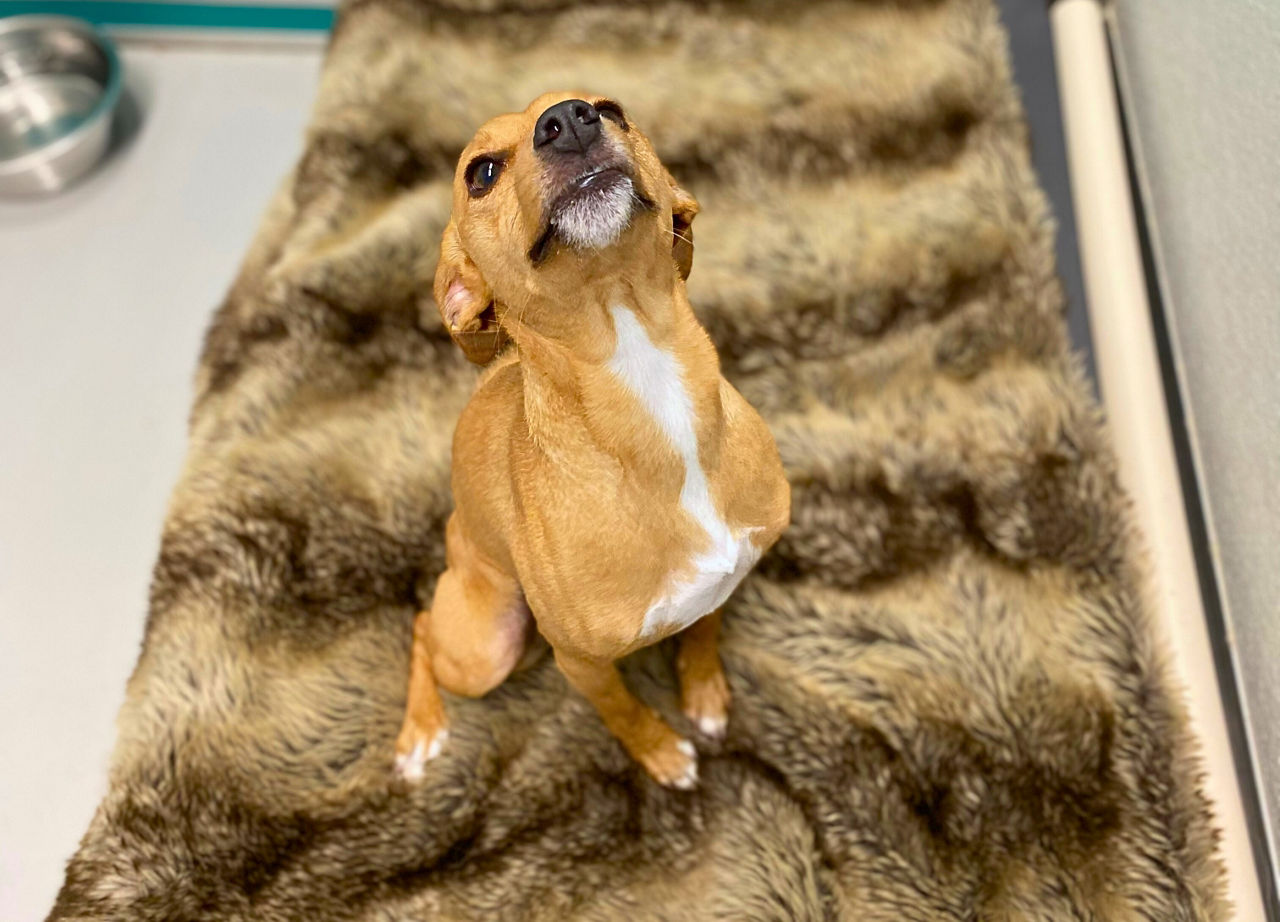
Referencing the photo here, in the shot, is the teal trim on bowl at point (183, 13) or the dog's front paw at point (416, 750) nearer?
the dog's front paw at point (416, 750)

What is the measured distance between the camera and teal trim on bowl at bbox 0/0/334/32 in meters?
3.03

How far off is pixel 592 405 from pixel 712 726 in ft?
2.63

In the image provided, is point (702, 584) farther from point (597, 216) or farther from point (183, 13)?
point (183, 13)

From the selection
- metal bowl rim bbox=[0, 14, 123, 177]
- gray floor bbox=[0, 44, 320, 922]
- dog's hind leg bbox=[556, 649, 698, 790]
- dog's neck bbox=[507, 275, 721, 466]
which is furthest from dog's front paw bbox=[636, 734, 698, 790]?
metal bowl rim bbox=[0, 14, 123, 177]

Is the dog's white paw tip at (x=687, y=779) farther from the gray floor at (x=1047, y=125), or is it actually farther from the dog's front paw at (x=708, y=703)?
the gray floor at (x=1047, y=125)

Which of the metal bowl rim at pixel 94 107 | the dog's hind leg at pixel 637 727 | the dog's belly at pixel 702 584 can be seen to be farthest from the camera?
the metal bowl rim at pixel 94 107

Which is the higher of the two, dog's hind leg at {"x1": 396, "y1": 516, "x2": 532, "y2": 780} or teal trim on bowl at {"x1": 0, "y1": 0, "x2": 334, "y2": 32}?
teal trim on bowl at {"x1": 0, "y1": 0, "x2": 334, "y2": 32}

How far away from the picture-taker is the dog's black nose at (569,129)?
3.23 ft

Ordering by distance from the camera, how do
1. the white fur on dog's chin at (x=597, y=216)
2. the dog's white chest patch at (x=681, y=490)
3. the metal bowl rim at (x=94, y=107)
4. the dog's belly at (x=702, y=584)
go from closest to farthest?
the white fur on dog's chin at (x=597, y=216) → the dog's white chest patch at (x=681, y=490) → the dog's belly at (x=702, y=584) → the metal bowl rim at (x=94, y=107)

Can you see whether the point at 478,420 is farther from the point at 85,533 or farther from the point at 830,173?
the point at 85,533

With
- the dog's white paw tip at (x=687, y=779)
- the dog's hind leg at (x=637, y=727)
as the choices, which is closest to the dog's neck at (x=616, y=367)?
the dog's hind leg at (x=637, y=727)

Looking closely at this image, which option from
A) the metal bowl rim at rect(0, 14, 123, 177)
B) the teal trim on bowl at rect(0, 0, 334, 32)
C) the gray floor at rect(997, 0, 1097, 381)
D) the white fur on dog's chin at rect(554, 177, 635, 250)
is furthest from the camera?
the teal trim on bowl at rect(0, 0, 334, 32)

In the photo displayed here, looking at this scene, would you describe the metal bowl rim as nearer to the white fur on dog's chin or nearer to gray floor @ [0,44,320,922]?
gray floor @ [0,44,320,922]

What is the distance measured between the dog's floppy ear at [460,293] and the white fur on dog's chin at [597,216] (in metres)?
0.17
